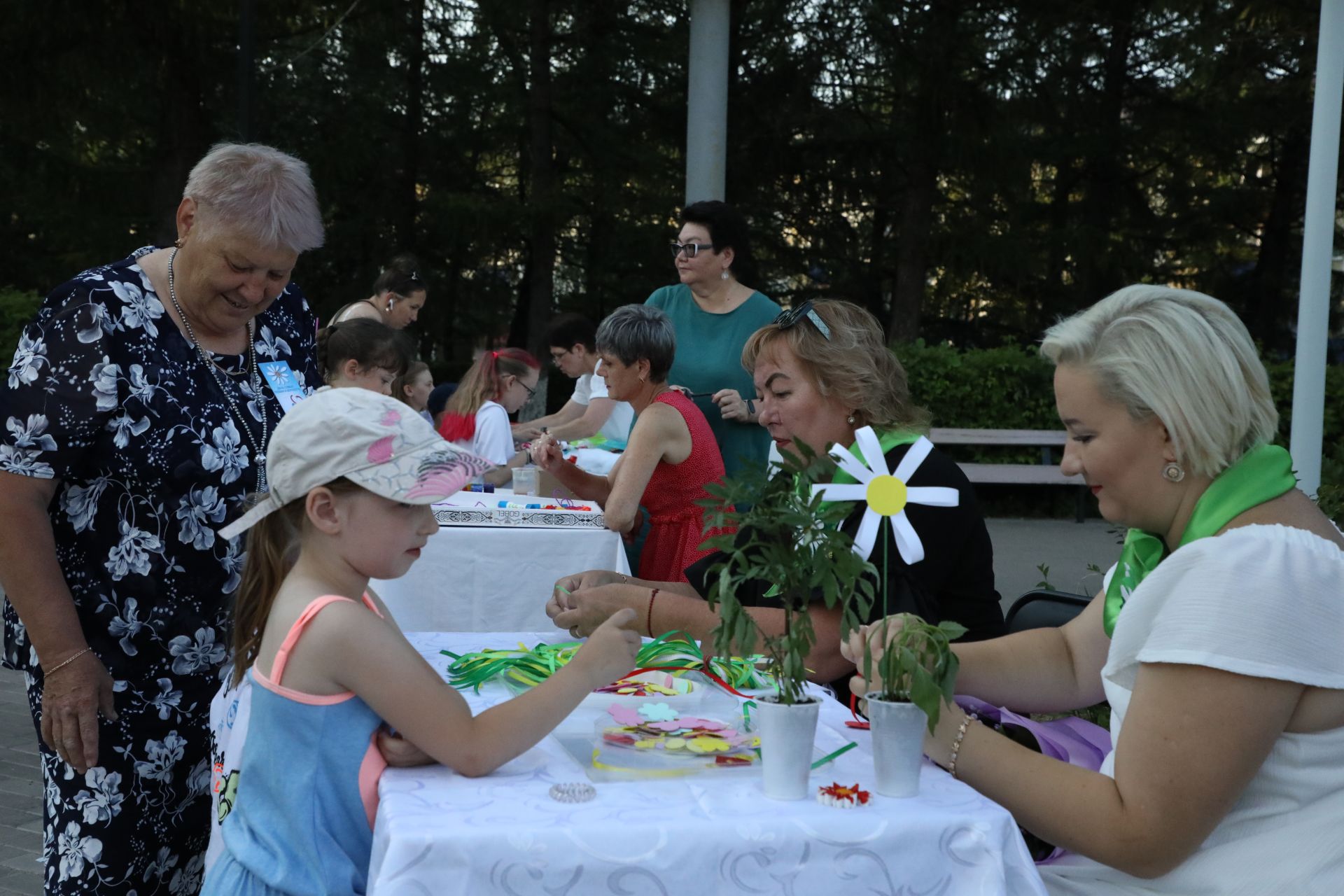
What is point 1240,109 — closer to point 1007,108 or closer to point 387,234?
point 1007,108

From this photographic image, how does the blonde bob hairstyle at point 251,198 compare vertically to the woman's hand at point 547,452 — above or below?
above

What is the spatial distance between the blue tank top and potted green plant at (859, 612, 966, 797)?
0.66 m

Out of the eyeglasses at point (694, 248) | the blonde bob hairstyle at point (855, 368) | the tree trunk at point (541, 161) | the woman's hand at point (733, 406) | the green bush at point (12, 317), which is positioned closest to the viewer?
the blonde bob hairstyle at point (855, 368)

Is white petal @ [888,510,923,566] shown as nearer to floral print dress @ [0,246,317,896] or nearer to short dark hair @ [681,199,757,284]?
floral print dress @ [0,246,317,896]

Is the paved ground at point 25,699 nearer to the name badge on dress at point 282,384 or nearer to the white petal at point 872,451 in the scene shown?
the name badge on dress at point 282,384

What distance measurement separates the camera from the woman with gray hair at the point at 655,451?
4.39m

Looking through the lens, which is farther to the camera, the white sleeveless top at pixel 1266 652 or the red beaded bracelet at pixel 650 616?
the red beaded bracelet at pixel 650 616

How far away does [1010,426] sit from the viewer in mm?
12562

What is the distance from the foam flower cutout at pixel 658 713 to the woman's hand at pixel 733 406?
2.95m

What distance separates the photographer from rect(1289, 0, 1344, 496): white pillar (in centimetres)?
581

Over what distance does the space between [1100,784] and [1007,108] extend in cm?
1523

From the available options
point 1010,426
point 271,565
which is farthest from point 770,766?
point 1010,426

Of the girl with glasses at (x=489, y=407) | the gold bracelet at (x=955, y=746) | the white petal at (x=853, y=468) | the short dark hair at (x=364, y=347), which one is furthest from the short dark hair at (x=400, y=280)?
the gold bracelet at (x=955, y=746)

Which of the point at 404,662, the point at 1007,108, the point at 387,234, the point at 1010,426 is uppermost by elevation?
the point at 1007,108
